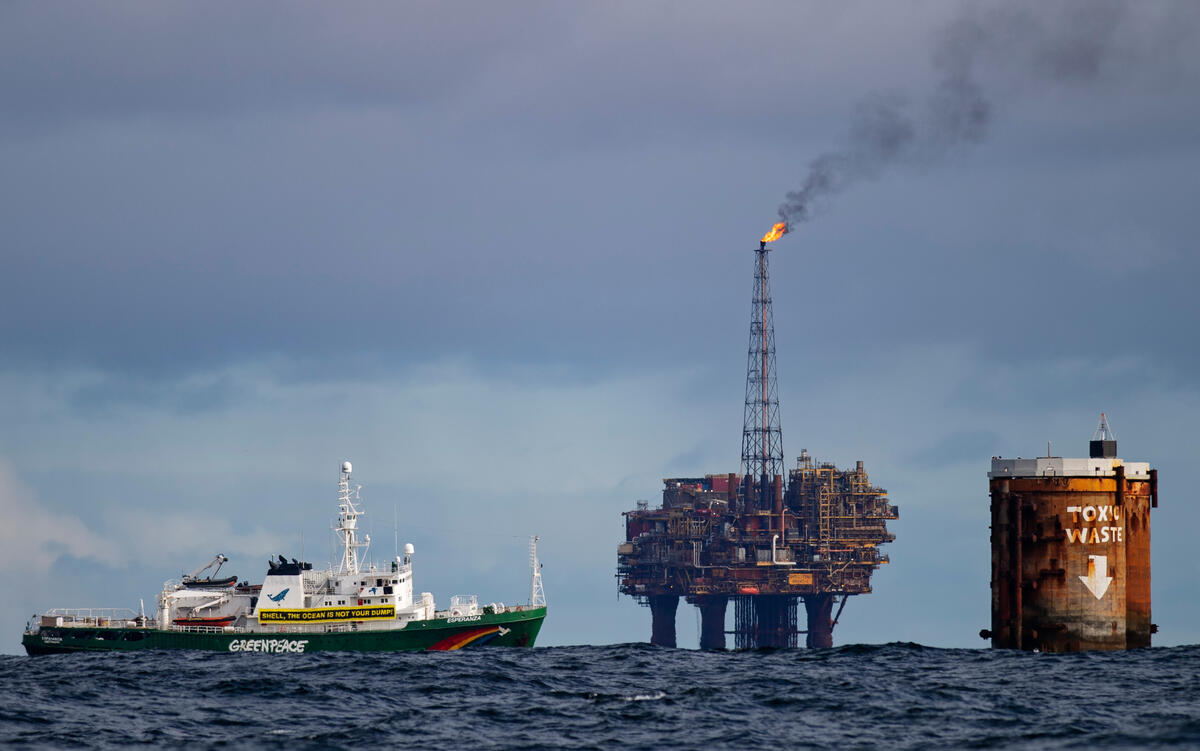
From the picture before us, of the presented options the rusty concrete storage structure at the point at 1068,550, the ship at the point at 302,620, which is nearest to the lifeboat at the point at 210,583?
the ship at the point at 302,620

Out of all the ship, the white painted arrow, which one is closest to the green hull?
the ship

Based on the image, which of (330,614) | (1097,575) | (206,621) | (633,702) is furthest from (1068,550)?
(206,621)

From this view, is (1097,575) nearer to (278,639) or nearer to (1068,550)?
(1068,550)

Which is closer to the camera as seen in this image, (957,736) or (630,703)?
(957,736)

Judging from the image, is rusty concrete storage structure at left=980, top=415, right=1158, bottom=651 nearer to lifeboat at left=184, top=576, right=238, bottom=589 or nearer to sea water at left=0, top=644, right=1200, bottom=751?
sea water at left=0, top=644, right=1200, bottom=751

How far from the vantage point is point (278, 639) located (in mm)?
79500

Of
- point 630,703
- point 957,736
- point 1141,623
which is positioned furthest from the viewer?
point 1141,623

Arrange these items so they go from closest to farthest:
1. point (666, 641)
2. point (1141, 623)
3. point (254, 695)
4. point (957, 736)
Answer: point (957, 736) → point (254, 695) → point (1141, 623) → point (666, 641)

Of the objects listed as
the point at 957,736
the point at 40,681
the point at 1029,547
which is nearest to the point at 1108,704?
the point at 957,736

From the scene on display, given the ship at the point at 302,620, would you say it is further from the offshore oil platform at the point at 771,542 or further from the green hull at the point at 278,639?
the offshore oil platform at the point at 771,542

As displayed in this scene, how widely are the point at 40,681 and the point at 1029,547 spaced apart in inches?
1530

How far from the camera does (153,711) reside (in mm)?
47219

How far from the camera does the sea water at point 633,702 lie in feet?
130

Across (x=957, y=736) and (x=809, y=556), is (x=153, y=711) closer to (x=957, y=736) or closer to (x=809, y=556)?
(x=957, y=736)
